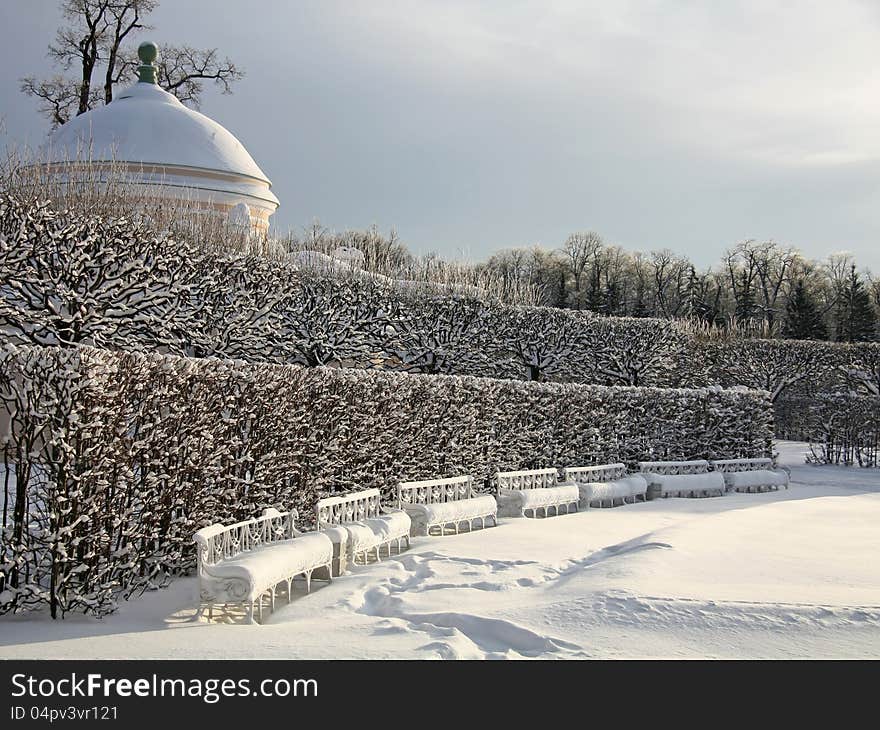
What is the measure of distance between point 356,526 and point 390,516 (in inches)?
46.5

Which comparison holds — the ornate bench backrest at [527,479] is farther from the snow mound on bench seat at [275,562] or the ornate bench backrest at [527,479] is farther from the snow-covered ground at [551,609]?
the snow mound on bench seat at [275,562]

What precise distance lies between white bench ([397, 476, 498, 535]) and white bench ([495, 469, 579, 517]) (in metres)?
0.49

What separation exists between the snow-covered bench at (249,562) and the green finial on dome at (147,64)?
25915 millimetres

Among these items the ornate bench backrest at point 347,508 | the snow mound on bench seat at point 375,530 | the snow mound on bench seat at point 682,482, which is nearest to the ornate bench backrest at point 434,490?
the ornate bench backrest at point 347,508

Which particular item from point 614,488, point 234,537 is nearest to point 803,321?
point 614,488

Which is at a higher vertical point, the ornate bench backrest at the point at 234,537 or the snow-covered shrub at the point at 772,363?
the snow-covered shrub at the point at 772,363

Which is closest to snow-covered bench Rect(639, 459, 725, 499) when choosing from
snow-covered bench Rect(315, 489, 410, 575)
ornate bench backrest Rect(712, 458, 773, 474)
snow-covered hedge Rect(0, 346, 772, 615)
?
ornate bench backrest Rect(712, 458, 773, 474)

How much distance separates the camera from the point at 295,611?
28.8 ft

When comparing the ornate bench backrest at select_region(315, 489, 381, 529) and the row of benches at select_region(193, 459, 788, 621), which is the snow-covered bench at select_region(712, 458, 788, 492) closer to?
the row of benches at select_region(193, 459, 788, 621)

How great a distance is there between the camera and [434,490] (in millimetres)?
16672

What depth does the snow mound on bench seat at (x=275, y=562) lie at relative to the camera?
27.2 feet

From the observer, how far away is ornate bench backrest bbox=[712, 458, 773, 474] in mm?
23672

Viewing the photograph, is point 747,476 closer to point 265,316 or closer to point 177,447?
point 265,316
